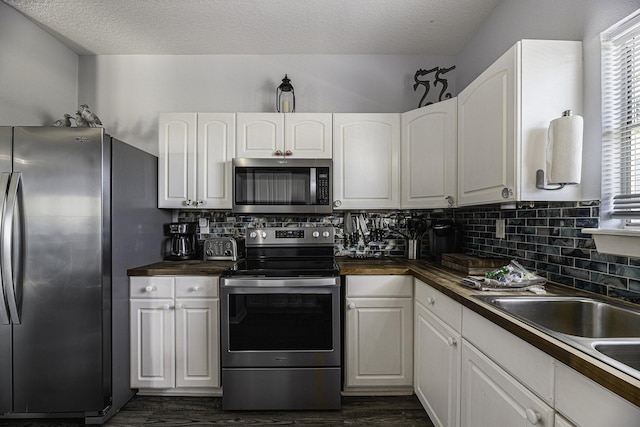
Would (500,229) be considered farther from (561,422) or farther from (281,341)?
(281,341)

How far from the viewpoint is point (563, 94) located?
A: 4.66 feet

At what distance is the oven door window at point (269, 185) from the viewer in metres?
2.35

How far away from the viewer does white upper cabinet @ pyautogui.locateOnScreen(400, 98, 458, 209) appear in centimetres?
212

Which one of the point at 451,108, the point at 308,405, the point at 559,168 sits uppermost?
the point at 451,108

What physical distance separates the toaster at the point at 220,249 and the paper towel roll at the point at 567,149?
6.68 ft

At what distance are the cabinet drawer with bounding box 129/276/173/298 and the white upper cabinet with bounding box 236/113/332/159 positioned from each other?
1.03m

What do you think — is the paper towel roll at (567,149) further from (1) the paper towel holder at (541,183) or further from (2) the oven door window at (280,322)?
(2) the oven door window at (280,322)

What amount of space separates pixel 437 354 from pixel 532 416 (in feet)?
2.62

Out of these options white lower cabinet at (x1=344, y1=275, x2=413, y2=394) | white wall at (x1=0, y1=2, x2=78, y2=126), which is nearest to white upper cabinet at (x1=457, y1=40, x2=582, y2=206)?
white lower cabinet at (x1=344, y1=275, x2=413, y2=394)

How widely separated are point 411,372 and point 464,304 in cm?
101

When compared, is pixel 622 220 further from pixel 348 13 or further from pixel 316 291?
pixel 348 13

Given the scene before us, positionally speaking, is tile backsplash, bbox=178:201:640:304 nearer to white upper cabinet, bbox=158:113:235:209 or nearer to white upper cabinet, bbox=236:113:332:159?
white upper cabinet, bbox=158:113:235:209

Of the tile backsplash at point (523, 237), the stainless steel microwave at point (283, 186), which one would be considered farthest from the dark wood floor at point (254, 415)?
the stainless steel microwave at point (283, 186)

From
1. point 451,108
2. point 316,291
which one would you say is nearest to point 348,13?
point 451,108
